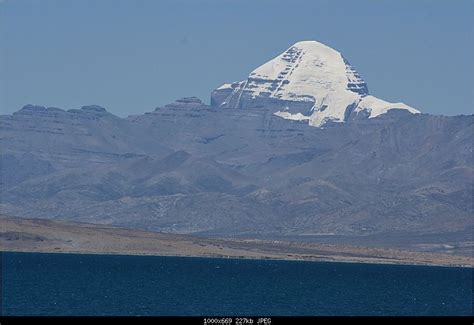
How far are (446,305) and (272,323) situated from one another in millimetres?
120899

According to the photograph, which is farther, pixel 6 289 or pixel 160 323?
pixel 6 289

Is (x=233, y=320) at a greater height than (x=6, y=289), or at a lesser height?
lesser

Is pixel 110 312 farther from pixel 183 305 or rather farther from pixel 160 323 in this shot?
pixel 160 323

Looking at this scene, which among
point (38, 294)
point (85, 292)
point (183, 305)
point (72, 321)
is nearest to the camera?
point (72, 321)

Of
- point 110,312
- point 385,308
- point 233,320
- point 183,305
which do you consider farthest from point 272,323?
point 385,308

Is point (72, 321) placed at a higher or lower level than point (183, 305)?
lower

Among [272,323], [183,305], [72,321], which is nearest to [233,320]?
[272,323]

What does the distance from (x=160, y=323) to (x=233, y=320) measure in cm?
423

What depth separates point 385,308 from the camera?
18038 cm

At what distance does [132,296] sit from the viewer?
608 ft

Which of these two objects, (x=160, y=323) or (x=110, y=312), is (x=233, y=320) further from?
(x=110, y=312)

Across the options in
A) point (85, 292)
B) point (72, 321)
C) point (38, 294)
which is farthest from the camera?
point (85, 292)

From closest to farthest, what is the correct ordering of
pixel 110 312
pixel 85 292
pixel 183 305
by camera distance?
pixel 110 312
pixel 183 305
pixel 85 292

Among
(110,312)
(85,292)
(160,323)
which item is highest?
(85,292)
